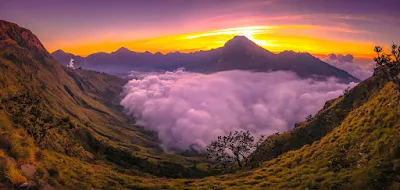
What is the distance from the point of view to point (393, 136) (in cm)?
4341

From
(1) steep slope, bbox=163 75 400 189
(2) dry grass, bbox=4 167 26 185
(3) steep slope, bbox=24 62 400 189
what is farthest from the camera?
(3) steep slope, bbox=24 62 400 189

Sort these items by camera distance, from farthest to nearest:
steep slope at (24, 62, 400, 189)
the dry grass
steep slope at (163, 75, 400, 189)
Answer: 1. steep slope at (24, 62, 400, 189)
2. steep slope at (163, 75, 400, 189)
3. the dry grass

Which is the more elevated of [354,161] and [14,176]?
[14,176]

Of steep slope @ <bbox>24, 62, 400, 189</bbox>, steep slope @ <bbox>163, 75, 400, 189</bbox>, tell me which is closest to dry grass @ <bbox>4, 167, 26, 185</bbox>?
steep slope @ <bbox>24, 62, 400, 189</bbox>

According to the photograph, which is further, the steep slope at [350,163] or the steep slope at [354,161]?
the steep slope at [350,163]

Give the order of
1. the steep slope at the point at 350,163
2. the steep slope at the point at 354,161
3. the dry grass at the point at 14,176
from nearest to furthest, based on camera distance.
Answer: the dry grass at the point at 14,176, the steep slope at the point at 354,161, the steep slope at the point at 350,163

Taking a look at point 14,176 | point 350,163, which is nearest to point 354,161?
point 350,163

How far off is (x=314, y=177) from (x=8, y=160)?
4830 centimetres

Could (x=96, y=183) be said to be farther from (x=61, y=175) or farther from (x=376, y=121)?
(x=376, y=121)

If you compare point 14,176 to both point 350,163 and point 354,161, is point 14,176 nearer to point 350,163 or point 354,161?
point 350,163

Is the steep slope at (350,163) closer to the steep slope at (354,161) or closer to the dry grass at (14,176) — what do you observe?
the steep slope at (354,161)

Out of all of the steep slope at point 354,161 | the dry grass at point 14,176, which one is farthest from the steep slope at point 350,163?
the dry grass at point 14,176

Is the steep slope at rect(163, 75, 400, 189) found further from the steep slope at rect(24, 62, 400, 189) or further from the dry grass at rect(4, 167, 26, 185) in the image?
the dry grass at rect(4, 167, 26, 185)

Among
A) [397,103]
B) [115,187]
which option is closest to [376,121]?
[397,103]
